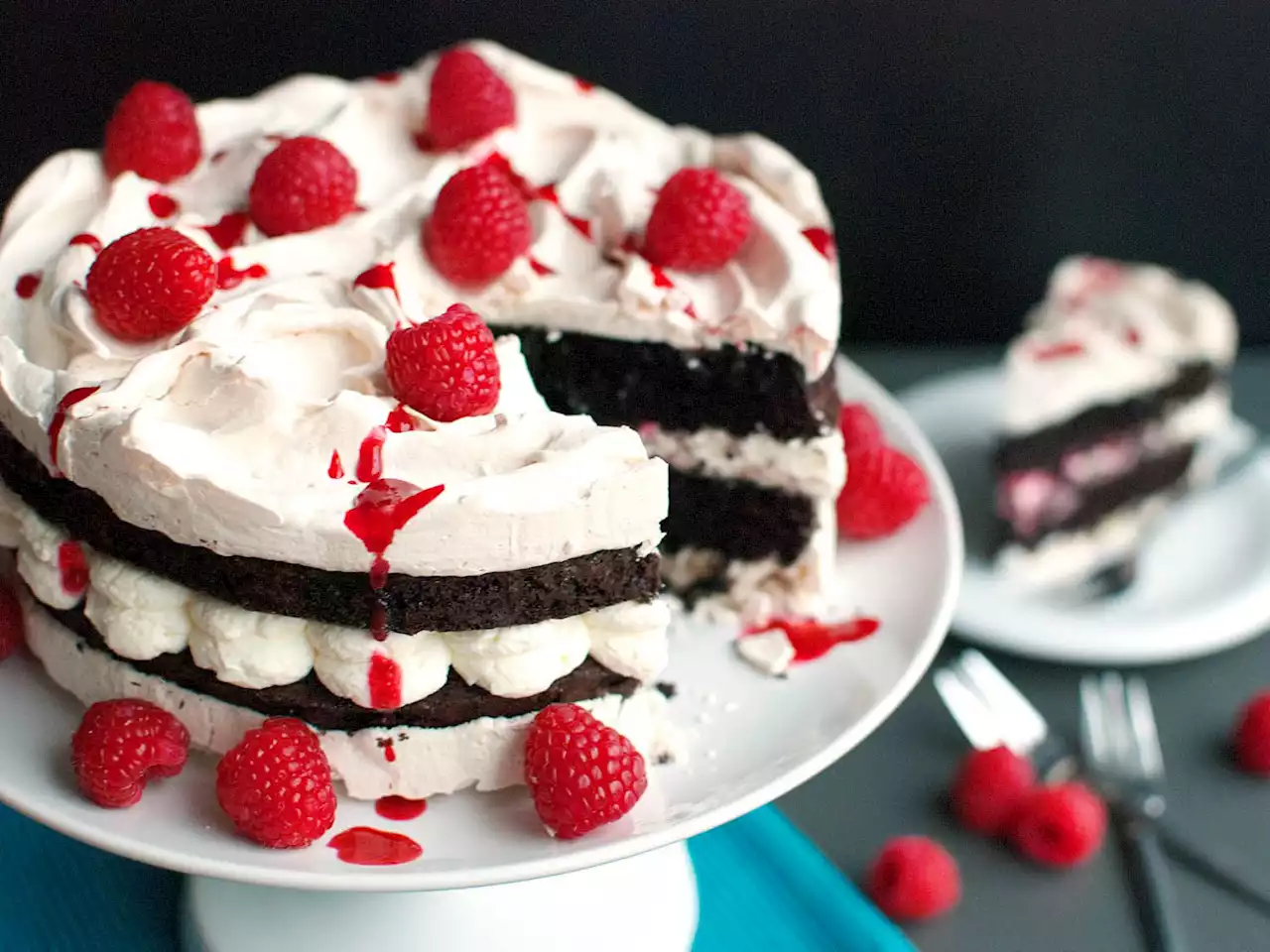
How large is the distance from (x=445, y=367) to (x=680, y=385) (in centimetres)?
66

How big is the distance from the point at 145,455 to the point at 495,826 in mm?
643

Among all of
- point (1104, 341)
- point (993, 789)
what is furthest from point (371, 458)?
point (1104, 341)

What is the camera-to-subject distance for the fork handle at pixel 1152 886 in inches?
99.4

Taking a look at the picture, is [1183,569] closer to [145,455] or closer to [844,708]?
[844,708]

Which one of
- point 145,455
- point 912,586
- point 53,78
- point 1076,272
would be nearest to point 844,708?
point 912,586

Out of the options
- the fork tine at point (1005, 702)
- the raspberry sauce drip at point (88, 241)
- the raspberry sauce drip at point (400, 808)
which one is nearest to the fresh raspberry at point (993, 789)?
the fork tine at point (1005, 702)

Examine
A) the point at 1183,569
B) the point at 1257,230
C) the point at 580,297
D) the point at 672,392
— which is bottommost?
the point at 1183,569

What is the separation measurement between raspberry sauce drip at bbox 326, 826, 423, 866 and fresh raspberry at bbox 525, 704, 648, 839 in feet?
0.56

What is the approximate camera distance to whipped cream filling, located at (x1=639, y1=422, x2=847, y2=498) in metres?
2.44

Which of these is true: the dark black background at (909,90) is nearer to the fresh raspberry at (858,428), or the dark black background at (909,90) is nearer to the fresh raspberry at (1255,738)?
the fresh raspberry at (858,428)

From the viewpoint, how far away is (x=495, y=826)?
1.91 meters

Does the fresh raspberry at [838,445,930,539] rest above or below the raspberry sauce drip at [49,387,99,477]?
below

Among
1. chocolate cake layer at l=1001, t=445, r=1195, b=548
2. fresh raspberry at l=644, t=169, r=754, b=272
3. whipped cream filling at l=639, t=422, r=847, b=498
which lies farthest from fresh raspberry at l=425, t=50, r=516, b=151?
chocolate cake layer at l=1001, t=445, r=1195, b=548

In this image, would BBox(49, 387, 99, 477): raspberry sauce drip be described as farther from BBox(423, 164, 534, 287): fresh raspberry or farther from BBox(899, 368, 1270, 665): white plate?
BBox(899, 368, 1270, 665): white plate
